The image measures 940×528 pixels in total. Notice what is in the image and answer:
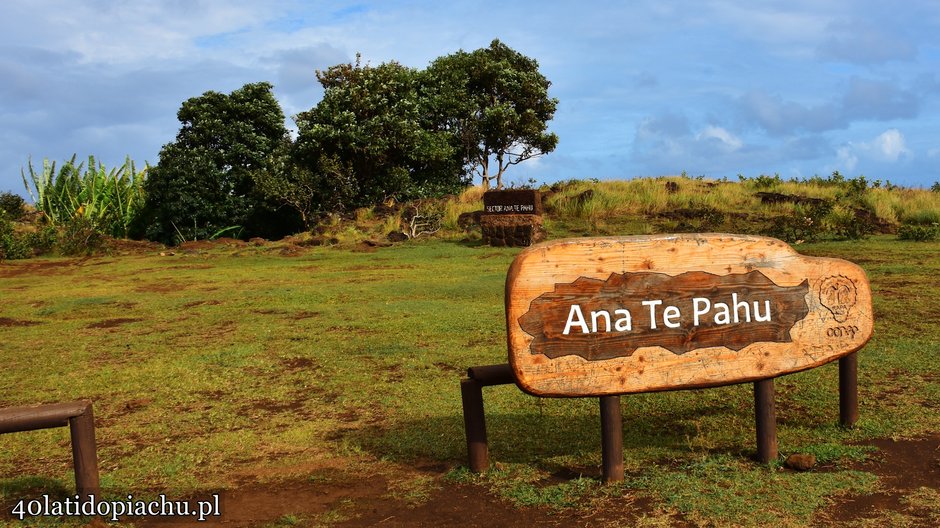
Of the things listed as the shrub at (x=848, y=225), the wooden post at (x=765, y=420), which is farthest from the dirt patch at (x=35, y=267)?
the shrub at (x=848, y=225)

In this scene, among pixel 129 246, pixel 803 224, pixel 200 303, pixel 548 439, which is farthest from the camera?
pixel 129 246

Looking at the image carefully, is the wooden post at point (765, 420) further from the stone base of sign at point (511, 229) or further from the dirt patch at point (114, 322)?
the stone base of sign at point (511, 229)

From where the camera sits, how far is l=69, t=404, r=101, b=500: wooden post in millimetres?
4297

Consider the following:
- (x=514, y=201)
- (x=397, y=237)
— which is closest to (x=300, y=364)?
(x=514, y=201)

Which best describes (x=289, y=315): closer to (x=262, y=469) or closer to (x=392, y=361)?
(x=392, y=361)

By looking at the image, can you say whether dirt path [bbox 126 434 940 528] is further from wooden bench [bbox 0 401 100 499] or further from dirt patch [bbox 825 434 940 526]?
wooden bench [bbox 0 401 100 499]

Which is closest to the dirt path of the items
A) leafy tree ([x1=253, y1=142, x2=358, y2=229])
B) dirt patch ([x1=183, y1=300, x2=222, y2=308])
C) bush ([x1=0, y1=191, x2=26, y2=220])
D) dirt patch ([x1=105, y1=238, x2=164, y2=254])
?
dirt patch ([x1=183, y1=300, x2=222, y2=308])

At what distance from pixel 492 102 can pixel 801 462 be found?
99.6 ft

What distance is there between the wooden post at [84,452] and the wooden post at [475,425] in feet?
6.78

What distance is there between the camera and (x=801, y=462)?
14.7ft

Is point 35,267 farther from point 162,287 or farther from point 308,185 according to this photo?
point 308,185

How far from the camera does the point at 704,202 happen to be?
24.1m

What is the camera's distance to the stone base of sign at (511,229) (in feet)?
65.4

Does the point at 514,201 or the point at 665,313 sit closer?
the point at 665,313
